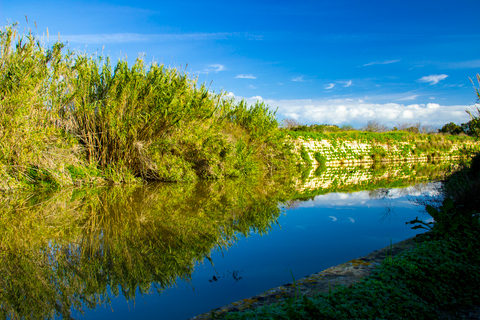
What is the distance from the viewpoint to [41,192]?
9.92 m

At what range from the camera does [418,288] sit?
3422 millimetres

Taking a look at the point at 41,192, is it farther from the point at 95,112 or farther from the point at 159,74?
the point at 159,74

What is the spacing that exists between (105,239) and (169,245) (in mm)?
1155

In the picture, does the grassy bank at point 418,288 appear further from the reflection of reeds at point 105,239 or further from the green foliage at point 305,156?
the green foliage at point 305,156

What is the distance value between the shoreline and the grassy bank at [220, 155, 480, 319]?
0.71ft

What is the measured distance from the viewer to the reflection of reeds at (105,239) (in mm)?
3764

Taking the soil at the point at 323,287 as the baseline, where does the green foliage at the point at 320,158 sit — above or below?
above

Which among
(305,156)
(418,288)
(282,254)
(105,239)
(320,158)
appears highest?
(305,156)

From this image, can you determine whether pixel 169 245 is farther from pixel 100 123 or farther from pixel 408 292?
pixel 100 123

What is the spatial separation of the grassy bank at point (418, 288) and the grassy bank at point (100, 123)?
9463 mm

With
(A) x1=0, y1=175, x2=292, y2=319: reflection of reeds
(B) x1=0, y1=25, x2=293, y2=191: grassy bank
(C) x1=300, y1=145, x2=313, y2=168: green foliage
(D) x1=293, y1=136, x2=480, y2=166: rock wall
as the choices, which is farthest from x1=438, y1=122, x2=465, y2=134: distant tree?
(A) x1=0, y1=175, x2=292, y2=319: reflection of reeds

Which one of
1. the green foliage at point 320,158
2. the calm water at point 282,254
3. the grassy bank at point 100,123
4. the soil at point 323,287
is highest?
the grassy bank at point 100,123

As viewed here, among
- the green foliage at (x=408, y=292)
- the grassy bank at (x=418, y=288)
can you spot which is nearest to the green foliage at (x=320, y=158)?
the grassy bank at (x=418, y=288)

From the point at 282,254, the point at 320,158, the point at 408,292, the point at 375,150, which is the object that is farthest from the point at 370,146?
the point at 408,292
